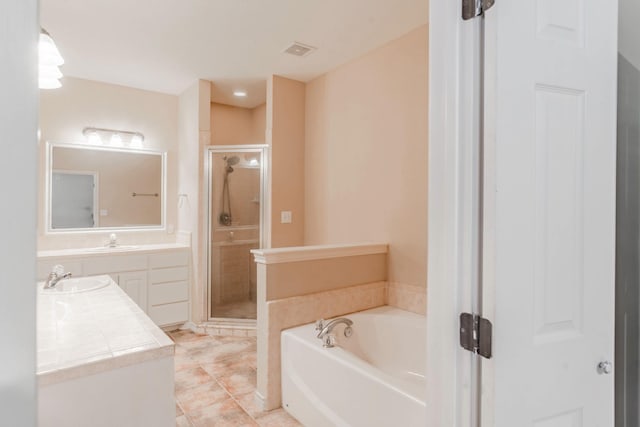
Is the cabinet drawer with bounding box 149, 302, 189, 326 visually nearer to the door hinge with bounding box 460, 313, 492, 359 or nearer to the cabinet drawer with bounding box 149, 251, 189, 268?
the cabinet drawer with bounding box 149, 251, 189, 268

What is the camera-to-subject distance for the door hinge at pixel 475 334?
35.2 inches

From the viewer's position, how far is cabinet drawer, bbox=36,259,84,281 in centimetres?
309

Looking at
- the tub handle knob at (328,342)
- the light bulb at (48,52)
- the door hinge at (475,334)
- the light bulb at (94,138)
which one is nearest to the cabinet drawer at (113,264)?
the light bulb at (94,138)

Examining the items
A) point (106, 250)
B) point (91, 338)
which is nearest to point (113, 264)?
point (106, 250)

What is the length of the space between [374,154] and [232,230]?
1861mm

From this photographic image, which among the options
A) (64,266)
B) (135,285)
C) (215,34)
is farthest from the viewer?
(135,285)

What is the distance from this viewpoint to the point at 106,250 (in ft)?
11.7

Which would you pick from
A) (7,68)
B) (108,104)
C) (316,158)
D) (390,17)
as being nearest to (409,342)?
(316,158)

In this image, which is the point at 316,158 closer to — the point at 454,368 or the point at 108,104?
the point at 108,104

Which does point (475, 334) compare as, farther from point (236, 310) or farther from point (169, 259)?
point (169, 259)

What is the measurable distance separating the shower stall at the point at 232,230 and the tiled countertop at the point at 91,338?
82.8 inches

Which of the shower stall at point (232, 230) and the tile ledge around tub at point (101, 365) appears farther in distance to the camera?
the shower stall at point (232, 230)

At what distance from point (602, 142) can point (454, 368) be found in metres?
0.76

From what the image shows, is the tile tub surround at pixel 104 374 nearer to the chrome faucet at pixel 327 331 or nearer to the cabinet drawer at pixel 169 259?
the chrome faucet at pixel 327 331
